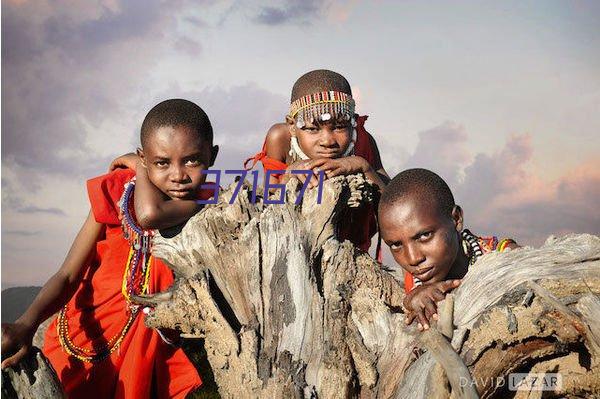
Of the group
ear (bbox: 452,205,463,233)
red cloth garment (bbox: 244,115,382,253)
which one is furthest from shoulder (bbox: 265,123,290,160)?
ear (bbox: 452,205,463,233)

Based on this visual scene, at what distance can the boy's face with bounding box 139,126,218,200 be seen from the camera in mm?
3404

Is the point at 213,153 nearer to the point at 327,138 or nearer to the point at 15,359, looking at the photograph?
the point at 327,138

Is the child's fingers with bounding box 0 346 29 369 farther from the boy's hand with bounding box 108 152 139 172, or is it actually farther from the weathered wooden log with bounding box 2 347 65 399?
the boy's hand with bounding box 108 152 139 172

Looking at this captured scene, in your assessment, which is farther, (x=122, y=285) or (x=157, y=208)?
(x=122, y=285)

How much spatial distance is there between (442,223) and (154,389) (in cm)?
201

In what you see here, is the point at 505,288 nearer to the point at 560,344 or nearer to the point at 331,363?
the point at 560,344

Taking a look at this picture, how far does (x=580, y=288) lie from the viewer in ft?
8.96

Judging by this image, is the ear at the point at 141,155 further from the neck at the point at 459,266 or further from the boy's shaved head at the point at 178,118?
the neck at the point at 459,266

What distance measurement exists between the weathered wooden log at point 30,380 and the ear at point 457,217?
2340mm

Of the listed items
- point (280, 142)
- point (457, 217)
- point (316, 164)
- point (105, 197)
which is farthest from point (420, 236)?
point (105, 197)

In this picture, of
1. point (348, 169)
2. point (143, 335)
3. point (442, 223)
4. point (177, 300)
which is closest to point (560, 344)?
point (442, 223)

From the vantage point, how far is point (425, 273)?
3.33 metres

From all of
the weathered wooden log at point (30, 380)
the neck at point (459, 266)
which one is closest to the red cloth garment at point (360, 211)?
the neck at point (459, 266)

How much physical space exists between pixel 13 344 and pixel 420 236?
2.22 m
